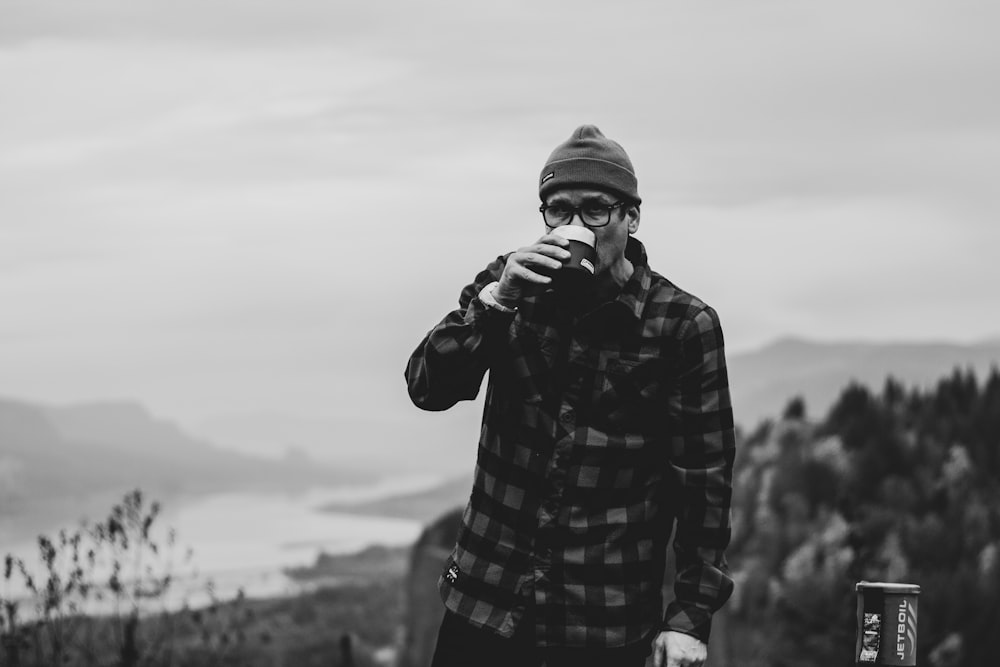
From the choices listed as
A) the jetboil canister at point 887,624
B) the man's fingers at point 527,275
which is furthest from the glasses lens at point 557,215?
the jetboil canister at point 887,624

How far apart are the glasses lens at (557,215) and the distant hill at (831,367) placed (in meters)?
43.2

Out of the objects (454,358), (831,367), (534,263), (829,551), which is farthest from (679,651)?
(831,367)

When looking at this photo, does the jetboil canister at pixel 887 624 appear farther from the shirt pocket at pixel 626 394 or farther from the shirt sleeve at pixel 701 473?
the shirt pocket at pixel 626 394

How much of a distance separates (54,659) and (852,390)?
307 inches

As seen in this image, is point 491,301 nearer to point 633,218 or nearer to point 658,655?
point 633,218

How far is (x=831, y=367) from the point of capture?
217ft

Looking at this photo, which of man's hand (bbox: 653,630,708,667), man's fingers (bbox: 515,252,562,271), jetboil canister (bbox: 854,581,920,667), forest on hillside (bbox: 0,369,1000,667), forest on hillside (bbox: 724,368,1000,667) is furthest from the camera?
forest on hillside (bbox: 724,368,1000,667)

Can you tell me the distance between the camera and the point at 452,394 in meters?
3.36

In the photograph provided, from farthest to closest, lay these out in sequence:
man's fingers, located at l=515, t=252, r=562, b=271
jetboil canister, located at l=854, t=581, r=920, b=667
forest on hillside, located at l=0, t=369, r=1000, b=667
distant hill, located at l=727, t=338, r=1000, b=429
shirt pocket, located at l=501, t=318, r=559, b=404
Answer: distant hill, located at l=727, t=338, r=1000, b=429
forest on hillside, located at l=0, t=369, r=1000, b=667
jetboil canister, located at l=854, t=581, r=920, b=667
shirt pocket, located at l=501, t=318, r=559, b=404
man's fingers, located at l=515, t=252, r=562, b=271

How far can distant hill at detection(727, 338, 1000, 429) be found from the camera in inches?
2078

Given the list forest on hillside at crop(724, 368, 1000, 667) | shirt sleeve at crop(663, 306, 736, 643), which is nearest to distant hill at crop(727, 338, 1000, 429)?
forest on hillside at crop(724, 368, 1000, 667)

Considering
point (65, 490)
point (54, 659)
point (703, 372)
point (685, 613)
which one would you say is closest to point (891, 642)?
point (685, 613)

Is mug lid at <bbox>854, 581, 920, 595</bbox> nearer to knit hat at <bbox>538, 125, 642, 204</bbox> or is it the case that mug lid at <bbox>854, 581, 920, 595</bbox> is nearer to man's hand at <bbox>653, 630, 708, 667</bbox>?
man's hand at <bbox>653, 630, 708, 667</bbox>

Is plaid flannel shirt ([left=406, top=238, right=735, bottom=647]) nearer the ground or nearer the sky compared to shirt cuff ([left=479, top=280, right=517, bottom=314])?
nearer the ground
